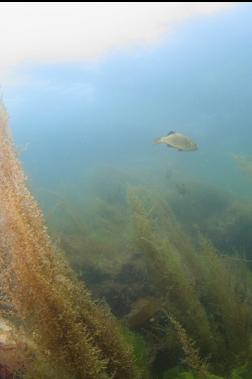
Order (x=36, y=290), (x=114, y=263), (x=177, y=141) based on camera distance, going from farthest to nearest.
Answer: (x=114, y=263) < (x=177, y=141) < (x=36, y=290)

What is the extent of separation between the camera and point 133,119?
5167 inches

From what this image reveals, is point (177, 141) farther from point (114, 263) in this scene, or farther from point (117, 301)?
point (117, 301)

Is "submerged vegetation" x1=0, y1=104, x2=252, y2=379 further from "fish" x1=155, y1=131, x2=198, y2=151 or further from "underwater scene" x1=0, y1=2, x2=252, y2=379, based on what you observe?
"fish" x1=155, y1=131, x2=198, y2=151

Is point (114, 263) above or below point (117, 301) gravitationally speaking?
below

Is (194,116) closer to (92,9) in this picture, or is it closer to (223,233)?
(92,9)

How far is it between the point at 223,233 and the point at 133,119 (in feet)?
392

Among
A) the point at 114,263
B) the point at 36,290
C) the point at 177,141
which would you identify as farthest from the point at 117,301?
the point at 36,290

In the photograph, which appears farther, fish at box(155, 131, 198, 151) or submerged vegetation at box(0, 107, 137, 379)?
fish at box(155, 131, 198, 151)

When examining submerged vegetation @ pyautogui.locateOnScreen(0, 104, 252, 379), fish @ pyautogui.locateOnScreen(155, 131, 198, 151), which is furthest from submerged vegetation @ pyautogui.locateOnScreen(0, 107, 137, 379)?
fish @ pyautogui.locateOnScreen(155, 131, 198, 151)

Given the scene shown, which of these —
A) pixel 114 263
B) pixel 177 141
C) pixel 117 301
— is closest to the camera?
pixel 117 301

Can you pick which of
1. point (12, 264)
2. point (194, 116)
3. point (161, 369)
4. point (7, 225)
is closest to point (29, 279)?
point (12, 264)

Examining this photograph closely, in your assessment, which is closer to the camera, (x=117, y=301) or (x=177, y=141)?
(x=117, y=301)

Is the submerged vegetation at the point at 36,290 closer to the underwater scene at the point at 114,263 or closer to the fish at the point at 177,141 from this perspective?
the underwater scene at the point at 114,263

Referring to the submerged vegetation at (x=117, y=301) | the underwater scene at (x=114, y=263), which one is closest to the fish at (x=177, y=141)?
the underwater scene at (x=114, y=263)
